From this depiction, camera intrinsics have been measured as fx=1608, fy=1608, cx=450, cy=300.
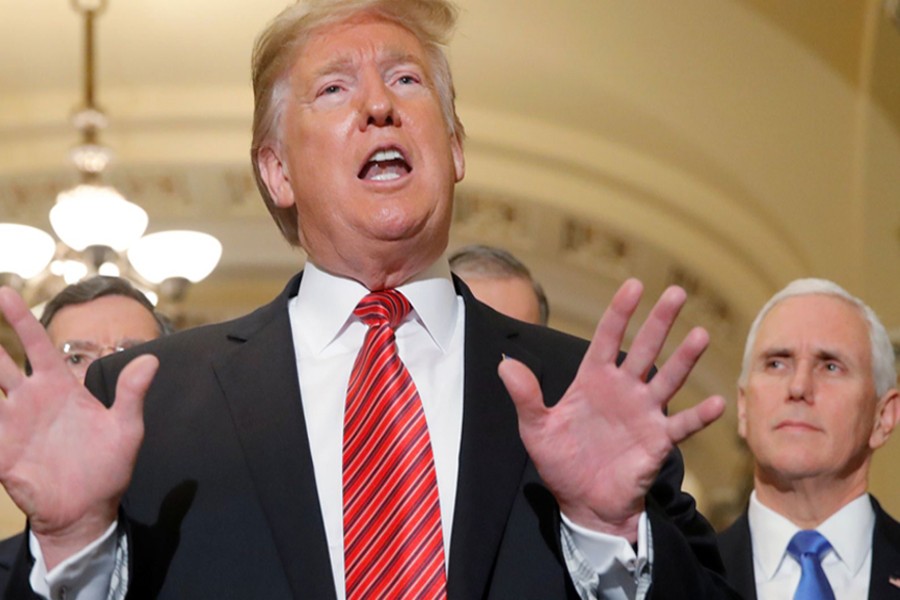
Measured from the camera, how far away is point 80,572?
210 cm

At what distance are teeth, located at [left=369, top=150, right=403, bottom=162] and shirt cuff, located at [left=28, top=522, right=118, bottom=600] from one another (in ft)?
2.62

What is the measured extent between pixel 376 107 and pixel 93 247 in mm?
5864

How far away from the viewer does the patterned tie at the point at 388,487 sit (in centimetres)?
221

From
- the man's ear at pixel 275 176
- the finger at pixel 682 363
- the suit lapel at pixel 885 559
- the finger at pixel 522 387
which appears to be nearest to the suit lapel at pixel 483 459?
the finger at pixel 522 387

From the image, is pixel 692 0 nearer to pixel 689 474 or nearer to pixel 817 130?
pixel 817 130

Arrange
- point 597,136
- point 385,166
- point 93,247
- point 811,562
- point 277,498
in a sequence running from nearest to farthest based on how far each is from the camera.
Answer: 1. point 277,498
2. point 385,166
3. point 811,562
4. point 93,247
5. point 597,136

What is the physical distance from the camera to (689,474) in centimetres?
Result: 1772

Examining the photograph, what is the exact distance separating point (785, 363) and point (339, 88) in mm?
1471

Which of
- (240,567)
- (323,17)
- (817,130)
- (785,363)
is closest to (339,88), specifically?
(323,17)

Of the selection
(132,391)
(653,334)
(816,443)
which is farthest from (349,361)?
(816,443)

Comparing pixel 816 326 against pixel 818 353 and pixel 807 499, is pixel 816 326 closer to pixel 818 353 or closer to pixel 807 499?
pixel 818 353

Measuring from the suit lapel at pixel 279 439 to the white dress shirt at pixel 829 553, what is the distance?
1414mm

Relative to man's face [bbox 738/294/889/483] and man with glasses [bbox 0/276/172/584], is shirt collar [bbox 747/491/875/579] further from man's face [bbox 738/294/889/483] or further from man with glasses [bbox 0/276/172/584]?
man with glasses [bbox 0/276/172/584]

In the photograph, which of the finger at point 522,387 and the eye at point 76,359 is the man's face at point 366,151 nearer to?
the finger at point 522,387
